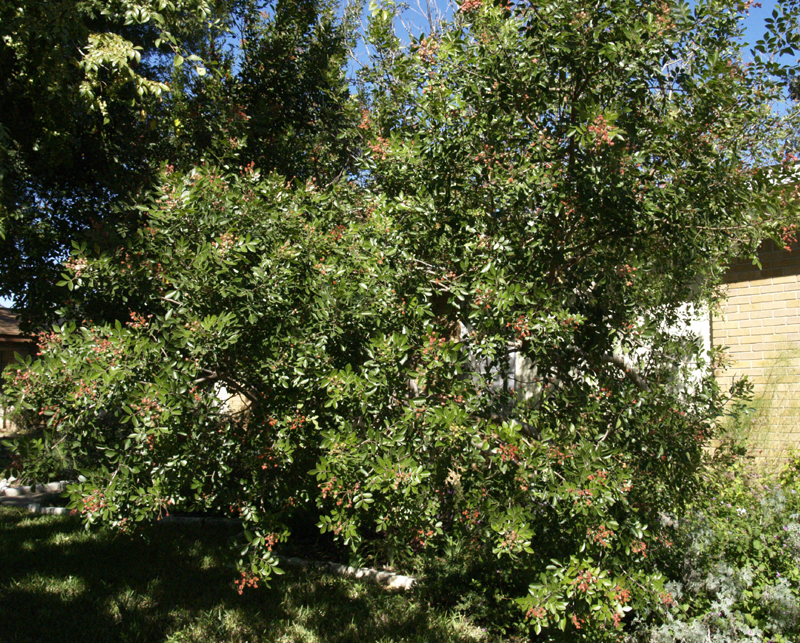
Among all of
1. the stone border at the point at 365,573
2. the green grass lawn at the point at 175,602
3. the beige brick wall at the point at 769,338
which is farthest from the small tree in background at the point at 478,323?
the beige brick wall at the point at 769,338

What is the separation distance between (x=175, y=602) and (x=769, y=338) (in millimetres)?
8303

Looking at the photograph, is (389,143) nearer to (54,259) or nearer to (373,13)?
(373,13)

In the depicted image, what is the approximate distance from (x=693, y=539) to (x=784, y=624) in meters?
0.86

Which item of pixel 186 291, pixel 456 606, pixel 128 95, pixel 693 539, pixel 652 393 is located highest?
pixel 128 95

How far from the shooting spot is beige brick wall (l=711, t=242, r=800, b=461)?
7633 millimetres

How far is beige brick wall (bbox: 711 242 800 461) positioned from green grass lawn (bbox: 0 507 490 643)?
524cm

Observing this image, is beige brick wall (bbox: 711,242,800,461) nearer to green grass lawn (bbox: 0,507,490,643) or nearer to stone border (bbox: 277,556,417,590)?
stone border (bbox: 277,556,417,590)

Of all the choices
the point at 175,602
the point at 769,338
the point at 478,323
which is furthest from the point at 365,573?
the point at 769,338

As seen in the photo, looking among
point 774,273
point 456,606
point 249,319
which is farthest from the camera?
point 774,273

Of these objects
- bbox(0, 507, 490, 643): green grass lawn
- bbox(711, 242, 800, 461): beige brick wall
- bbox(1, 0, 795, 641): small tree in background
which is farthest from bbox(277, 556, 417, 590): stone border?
bbox(711, 242, 800, 461): beige brick wall

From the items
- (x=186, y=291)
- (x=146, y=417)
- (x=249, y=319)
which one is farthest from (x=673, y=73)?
(x=146, y=417)

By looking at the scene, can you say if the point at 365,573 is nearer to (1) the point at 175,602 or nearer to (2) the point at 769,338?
(1) the point at 175,602

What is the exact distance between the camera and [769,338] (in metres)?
8.27

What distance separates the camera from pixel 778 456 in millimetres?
7277
